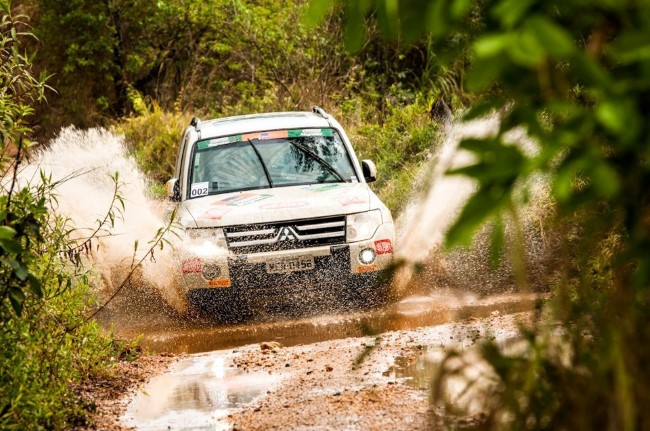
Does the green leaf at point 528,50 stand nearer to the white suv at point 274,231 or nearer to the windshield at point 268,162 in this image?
the white suv at point 274,231

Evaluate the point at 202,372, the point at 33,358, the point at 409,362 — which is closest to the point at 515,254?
the point at 33,358

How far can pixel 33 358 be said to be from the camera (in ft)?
19.8

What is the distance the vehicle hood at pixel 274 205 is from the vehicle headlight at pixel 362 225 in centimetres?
6

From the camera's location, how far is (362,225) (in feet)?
35.0

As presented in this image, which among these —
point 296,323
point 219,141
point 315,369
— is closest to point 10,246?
point 315,369

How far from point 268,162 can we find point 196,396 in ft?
14.6

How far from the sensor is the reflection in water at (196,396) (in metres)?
6.73

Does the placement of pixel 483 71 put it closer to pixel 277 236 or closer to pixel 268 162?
pixel 277 236

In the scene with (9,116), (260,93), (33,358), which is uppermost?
(260,93)

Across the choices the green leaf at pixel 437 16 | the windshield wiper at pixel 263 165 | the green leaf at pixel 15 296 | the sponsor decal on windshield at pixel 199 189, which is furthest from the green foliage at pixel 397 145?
the green leaf at pixel 437 16

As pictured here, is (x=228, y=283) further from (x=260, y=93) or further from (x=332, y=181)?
(x=260, y=93)

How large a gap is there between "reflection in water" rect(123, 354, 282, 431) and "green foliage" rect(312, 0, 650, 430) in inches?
132

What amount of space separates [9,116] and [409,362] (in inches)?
126

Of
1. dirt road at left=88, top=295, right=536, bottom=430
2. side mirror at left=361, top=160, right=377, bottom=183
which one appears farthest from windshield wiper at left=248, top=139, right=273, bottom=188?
dirt road at left=88, top=295, right=536, bottom=430
